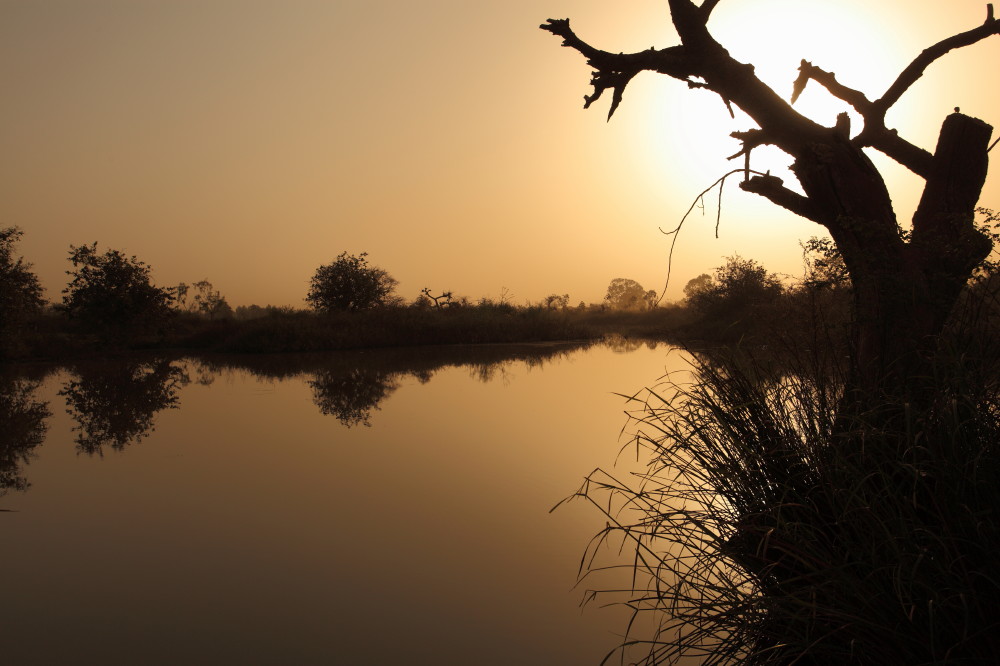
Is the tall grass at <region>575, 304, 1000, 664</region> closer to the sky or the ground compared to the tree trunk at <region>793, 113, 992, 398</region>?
closer to the ground

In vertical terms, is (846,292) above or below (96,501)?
above

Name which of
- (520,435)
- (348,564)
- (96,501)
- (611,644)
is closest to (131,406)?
(96,501)

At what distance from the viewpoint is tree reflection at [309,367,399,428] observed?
9352 millimetres

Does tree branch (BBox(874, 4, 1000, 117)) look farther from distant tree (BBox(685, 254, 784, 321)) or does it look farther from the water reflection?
distant tree (BBox(685, 254, 784, 321))

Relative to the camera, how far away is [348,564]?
385cm

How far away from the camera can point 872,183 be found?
3.45 m

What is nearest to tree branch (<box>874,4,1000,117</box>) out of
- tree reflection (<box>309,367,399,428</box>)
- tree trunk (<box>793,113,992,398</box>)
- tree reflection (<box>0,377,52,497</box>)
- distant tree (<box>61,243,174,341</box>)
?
tree trunk (<box>793,113,992,398</box>)

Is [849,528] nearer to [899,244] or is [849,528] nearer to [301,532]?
[899,244]

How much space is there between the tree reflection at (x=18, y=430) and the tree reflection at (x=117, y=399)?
0.40 meters

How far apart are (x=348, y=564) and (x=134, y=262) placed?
1901cm

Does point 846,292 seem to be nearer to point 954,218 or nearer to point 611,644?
point 954,218

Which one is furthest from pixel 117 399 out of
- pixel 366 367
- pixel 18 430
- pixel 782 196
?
pixel 782 196

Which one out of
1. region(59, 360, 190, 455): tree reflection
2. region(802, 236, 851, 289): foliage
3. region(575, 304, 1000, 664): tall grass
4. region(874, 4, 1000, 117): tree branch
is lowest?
region(59, 360, 190, 455): tree reflection

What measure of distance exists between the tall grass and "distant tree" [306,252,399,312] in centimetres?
2598
